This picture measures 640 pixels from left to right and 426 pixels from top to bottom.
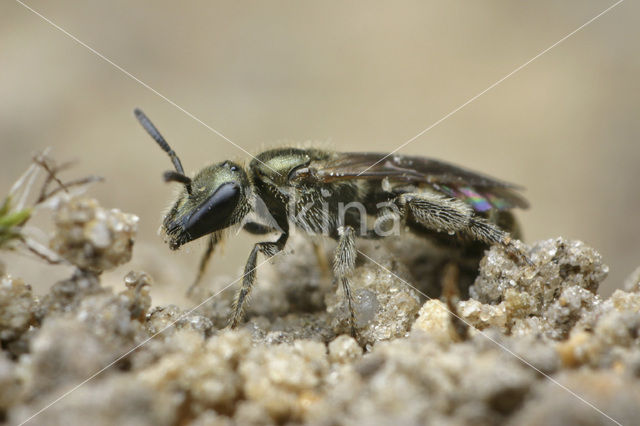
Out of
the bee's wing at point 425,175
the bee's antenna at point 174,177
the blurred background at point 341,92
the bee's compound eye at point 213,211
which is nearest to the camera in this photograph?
the bee's antenna at point 174,177

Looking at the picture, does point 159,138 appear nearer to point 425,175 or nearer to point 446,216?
point 425,175

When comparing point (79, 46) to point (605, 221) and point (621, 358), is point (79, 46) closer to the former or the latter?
point (605, 221)

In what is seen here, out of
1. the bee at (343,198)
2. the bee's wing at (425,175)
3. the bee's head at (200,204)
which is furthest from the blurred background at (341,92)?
the bee's wing at (425,175)

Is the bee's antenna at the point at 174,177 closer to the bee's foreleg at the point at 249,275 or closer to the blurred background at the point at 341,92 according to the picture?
the bee's foreleg at the point at 249,275

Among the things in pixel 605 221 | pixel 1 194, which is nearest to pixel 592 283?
pixel 605 221

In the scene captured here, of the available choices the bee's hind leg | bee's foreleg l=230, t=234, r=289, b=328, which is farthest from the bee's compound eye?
the bee's hind leg
